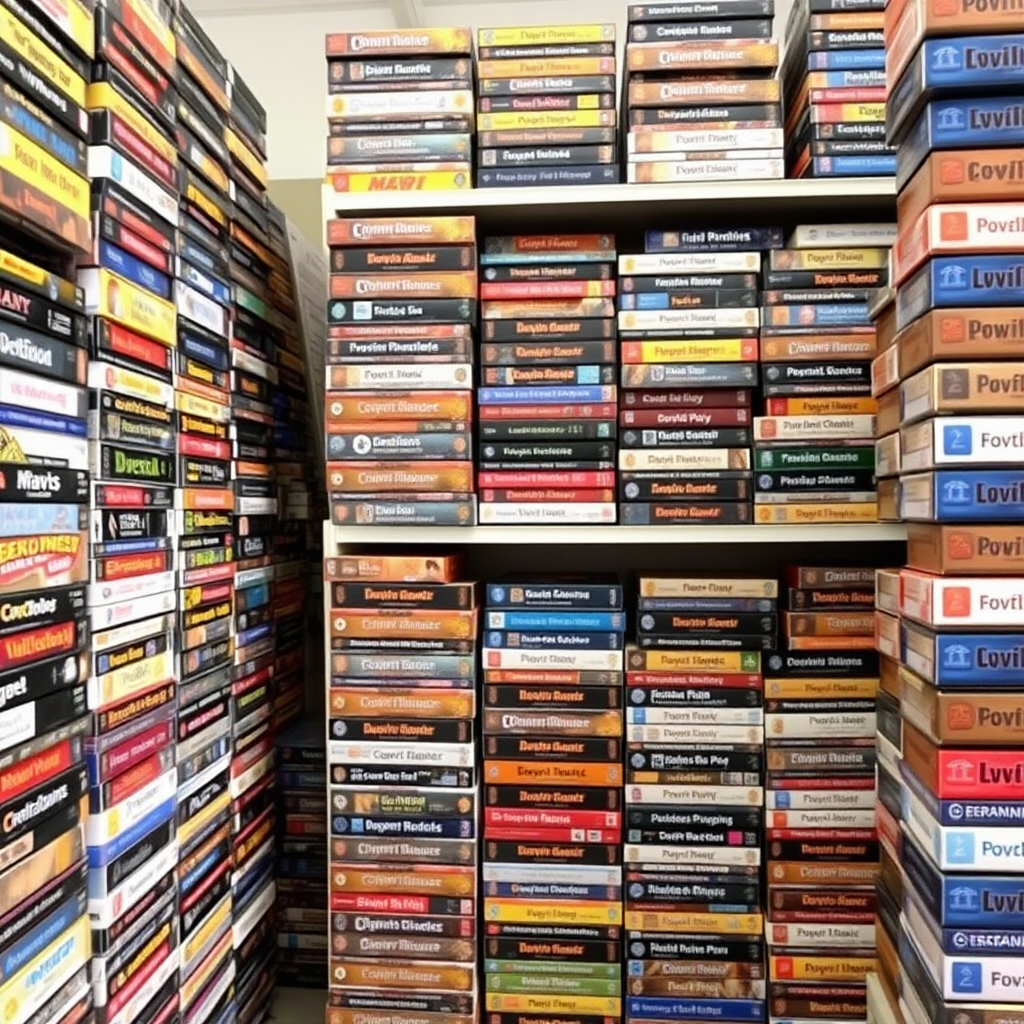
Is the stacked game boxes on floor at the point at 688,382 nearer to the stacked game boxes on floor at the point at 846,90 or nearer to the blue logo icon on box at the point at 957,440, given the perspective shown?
the stacked game boxes on floor at the point at 846,90

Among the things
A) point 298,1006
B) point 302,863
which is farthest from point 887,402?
point 298,1006

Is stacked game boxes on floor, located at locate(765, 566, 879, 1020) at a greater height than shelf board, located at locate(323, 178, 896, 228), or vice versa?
shelf board, located at locate(323, 178, 896, 228)

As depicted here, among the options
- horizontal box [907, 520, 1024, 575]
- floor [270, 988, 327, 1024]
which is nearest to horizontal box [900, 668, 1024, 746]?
horizontal box [907, 520, 1024, 575]

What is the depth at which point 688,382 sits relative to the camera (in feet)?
4.34

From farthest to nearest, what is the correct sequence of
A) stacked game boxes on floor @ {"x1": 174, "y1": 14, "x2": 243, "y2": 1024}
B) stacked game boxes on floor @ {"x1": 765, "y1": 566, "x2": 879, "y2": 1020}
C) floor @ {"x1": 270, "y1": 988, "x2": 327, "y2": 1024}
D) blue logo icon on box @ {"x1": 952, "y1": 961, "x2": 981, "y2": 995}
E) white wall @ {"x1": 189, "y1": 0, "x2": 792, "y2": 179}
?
white wall @ {"x1": 189, "y1": 0, "x2": 792, "y2": 179}, floor @ {"x1": 270, "y1": 988, "x2": 327, "y2": 1024}, stacked game boxes on floor @ {"x1": 765, "y1": 566, "x2": 879, "y2": 1020}, stacked game boxes on floor @ {"x1": 174, "y1": 14, "x2": 243, "y2": 1024}, blue logo icon on box @ {"x1": 952, "y1": 961, "x2": 981, "y2": 995}

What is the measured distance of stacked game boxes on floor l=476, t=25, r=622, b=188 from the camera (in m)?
1.32

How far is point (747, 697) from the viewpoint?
131 cm

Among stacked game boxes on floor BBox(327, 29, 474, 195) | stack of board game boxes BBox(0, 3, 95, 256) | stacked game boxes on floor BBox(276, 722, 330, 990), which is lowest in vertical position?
stacked game boxes on floor BBox(276, 722, 330, 990)

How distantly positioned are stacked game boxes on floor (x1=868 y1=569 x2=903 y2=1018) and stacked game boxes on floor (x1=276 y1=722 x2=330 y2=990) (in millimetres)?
905

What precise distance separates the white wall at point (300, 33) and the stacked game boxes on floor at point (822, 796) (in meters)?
1.39

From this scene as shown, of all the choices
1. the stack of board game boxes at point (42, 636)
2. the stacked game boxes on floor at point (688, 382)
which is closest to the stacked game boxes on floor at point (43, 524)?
the stack of board game boxes at point (42, 636)

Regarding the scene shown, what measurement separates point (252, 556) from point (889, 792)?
3.27 ft

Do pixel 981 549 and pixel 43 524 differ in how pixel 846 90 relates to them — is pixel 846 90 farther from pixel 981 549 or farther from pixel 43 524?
pixel 43 524

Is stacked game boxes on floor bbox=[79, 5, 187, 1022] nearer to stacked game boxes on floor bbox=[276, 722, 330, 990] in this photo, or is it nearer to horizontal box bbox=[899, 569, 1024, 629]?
stacked game boxes on floor bbox=[276, 722, 330, 990]
